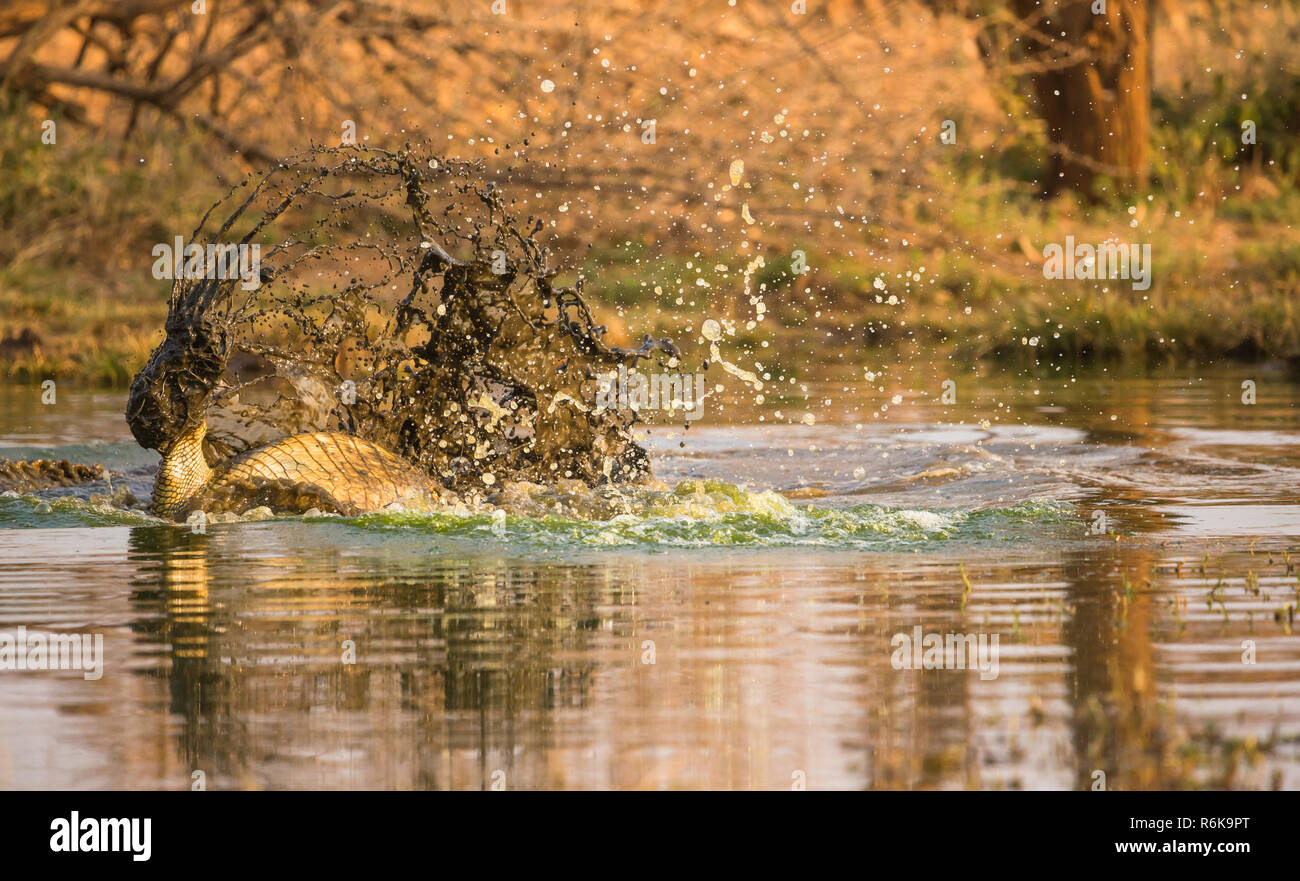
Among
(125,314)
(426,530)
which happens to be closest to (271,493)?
(426,530)

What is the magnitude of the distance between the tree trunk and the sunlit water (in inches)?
596

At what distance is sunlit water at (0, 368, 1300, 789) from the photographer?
4969mm

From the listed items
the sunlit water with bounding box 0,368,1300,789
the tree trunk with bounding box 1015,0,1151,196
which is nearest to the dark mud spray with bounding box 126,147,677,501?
the sunlit water with bounding box 0,368,1300,789

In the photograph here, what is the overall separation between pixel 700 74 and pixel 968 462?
9.91 metres

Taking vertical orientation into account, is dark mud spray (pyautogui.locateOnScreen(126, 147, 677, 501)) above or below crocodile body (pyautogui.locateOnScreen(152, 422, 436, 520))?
above

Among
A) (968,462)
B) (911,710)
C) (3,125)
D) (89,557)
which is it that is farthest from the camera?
(3,125)

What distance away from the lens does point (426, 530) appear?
9.33 metres

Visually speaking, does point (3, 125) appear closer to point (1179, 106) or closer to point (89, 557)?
point (89, 557)

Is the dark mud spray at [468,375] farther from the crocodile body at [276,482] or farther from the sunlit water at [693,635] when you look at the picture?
the sunlit water at [693,635]

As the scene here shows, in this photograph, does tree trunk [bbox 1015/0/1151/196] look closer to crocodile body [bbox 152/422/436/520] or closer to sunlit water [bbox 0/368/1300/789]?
sunlit water [bbox 0/368/1300/789]

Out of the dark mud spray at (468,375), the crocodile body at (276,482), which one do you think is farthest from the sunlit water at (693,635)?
A: the dark mud spray at (468,375)

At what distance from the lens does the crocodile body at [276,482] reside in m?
9.82

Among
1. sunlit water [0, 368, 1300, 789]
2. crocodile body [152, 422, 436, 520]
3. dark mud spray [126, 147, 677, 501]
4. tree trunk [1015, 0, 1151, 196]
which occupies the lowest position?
sunlit water [0, 368, 1300, 789]

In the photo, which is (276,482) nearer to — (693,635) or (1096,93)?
(693,635)
